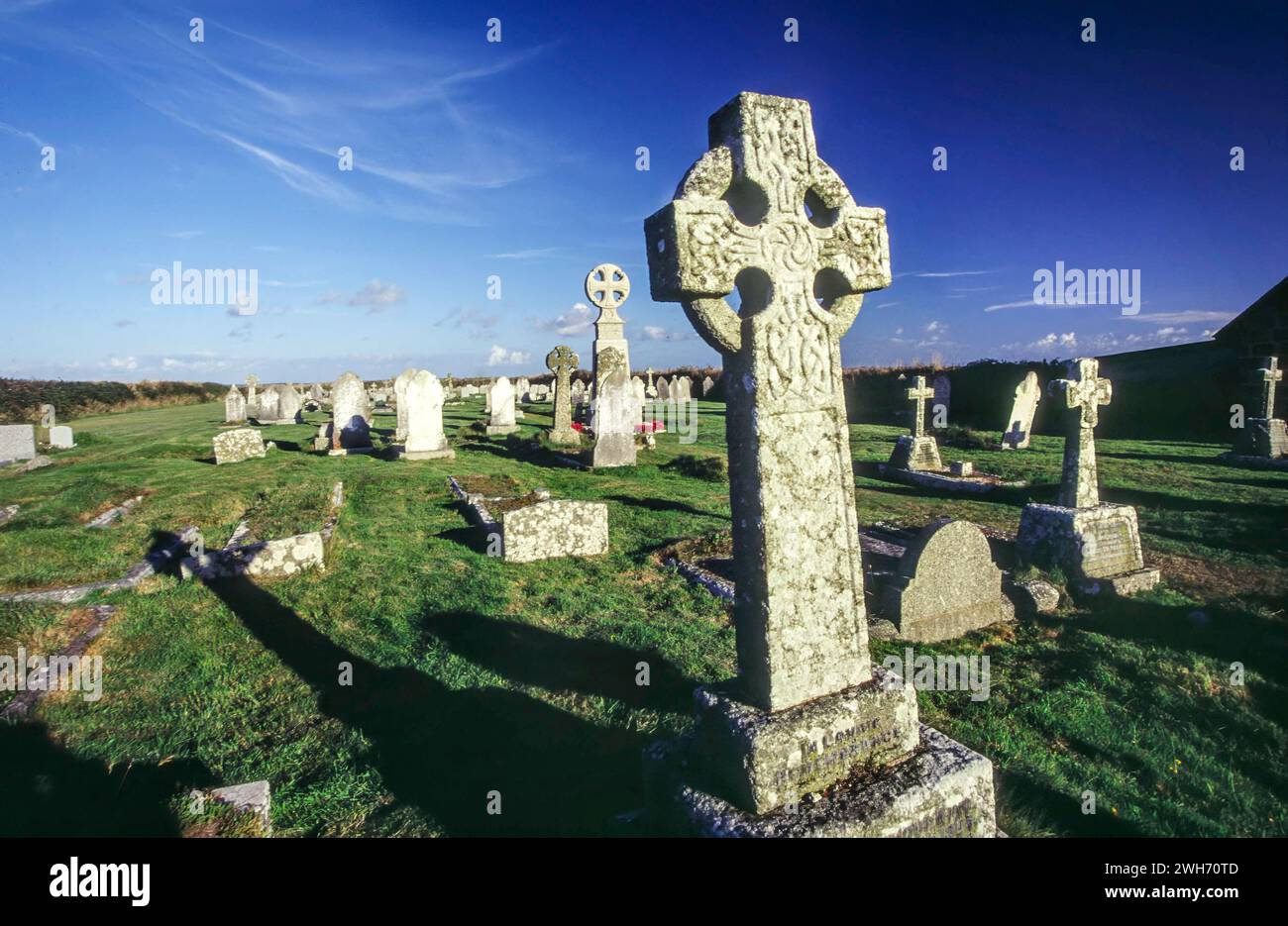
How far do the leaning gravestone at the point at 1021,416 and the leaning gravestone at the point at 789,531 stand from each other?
1525 cm

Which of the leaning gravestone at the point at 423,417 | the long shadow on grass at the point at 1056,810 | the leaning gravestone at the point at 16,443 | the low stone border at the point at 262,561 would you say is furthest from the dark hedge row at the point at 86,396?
the long shadow on grass at the point at 1056,810

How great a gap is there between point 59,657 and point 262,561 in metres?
1.92

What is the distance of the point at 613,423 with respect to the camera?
13.9 meters

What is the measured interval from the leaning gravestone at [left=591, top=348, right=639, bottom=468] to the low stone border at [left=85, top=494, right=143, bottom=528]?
7.85 m

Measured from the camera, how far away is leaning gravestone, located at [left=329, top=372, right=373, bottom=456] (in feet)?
53.9

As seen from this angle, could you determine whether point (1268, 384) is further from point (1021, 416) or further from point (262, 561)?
point (262, 561)

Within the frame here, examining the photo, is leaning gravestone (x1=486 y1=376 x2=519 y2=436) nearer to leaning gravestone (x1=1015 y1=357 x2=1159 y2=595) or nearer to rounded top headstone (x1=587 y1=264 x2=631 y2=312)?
rounded top headstone (x1=587 y1=264 x2=631 y2=312)

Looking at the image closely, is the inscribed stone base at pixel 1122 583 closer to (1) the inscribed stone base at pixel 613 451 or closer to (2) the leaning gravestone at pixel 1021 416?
(1) the inscribed stone base at pixel 613 451

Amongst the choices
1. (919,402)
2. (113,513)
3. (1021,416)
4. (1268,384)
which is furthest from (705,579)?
(1268,384)

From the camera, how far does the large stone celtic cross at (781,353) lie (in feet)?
8.60

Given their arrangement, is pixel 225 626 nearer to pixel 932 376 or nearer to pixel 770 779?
pixel 770 779

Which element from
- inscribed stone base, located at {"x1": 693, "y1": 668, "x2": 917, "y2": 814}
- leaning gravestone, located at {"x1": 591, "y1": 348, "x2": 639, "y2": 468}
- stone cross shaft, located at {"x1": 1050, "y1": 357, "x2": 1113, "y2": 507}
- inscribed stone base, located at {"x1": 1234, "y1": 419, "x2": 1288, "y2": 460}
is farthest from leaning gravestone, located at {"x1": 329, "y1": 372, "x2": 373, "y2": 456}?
inscribed stone base, located at {"x1": 1234, "y1": 419, "x2": 1288, "y2": 460}

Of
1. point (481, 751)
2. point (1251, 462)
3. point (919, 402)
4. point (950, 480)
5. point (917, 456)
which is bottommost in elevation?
point (481, 751)
